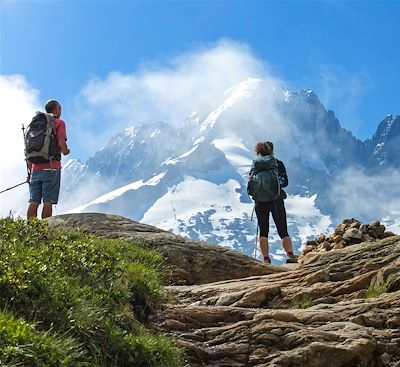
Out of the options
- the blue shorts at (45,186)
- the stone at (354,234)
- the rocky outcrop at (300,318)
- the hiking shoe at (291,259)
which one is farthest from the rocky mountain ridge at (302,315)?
the stone at (354,234)

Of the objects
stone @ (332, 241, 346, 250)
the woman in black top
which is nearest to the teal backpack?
the woman in black top

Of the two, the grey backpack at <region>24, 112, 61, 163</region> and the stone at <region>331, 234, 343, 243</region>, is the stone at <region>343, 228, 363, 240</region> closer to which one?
the stone at <region>331, 234, 343, 243</region>

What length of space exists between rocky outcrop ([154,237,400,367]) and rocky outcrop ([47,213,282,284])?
186cm

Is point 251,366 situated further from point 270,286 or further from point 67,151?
point 67,151

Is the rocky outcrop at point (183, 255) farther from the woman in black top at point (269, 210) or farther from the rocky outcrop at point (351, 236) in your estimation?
the rocky outcrop at point (351, 236)

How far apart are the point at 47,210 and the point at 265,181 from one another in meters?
5.83

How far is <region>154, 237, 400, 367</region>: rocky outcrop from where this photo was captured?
8320 mm

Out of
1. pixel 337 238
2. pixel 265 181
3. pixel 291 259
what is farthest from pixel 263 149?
pixel 337 238

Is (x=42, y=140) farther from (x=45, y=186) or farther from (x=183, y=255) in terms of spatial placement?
(x=183, y=255)

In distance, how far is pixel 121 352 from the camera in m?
7.01

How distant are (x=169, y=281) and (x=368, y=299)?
15.8 feet

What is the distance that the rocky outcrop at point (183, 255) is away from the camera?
14133mm

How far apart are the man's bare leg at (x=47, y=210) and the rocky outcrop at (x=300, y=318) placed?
5.18m

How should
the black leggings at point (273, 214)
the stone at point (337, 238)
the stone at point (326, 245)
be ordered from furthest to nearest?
the stone at point (337, 238), the stone at point (326, 245), the black leggings at point (273, 214)
